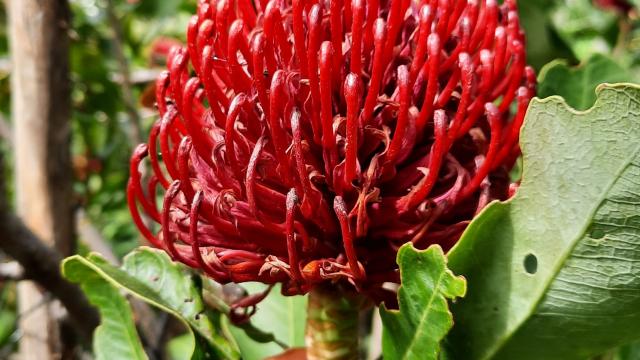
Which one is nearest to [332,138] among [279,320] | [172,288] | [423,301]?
[423,301]

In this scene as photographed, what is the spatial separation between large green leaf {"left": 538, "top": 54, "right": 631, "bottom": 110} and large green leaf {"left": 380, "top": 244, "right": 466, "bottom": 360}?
24.5 inches

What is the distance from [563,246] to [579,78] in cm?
68

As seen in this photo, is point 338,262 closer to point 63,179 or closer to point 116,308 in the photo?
point 116,308

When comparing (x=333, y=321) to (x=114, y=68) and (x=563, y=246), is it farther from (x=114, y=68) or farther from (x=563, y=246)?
(x=114, y=68)

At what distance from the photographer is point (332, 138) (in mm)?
933

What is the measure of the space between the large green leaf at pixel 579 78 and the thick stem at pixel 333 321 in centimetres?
57

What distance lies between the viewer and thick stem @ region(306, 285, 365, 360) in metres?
1.07

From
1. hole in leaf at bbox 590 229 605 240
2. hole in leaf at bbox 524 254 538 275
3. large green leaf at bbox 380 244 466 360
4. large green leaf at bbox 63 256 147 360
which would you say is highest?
hole in leaf at bbox 590 229 605 240

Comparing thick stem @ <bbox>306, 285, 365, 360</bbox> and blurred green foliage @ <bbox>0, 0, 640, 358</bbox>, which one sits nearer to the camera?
thick stem @ <bbox>306, 285, 365, 360</bbox>

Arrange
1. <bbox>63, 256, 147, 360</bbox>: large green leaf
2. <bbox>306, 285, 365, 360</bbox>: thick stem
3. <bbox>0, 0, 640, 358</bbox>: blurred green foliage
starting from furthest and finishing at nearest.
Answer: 1. <bbox>0, 0, 640, 358</bbox>: blurred green foliage
2. <bbox>63, 256, 147, 360</bbox>: large green leaf
3. <bbox>306, 285, 365, 360</bbox>: thick stem

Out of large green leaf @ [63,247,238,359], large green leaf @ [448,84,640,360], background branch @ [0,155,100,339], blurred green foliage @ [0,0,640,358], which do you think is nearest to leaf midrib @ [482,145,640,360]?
large green leaf @ [448,84,640,360]

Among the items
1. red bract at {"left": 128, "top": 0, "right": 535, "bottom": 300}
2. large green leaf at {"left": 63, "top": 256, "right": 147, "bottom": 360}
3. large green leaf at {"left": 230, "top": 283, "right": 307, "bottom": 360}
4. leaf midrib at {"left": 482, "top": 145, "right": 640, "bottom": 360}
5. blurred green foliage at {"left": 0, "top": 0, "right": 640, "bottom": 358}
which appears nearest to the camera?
leaf midrib at {"left": 482, "top": 145, "right": 640, "bottom": 360}

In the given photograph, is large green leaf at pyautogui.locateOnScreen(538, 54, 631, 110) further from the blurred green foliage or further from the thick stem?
the thick stem

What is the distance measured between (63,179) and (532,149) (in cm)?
119
